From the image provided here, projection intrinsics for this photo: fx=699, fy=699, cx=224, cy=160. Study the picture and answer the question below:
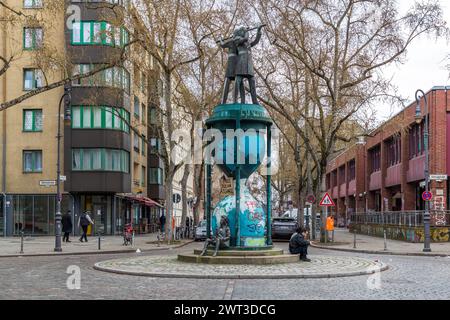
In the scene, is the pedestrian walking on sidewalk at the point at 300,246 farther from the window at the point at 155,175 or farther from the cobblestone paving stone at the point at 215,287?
the window at the point at 155,175

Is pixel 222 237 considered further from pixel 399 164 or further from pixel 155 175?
pixel 155 175

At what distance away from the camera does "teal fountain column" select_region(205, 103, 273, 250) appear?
21078 mm

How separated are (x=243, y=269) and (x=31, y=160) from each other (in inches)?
1321

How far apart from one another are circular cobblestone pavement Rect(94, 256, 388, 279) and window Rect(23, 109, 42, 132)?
96.7 ft

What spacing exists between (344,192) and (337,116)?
51043mm

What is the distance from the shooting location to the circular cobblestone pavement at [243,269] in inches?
680

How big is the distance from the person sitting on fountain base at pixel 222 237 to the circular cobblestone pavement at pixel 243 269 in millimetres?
986

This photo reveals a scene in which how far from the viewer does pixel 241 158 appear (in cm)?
2127

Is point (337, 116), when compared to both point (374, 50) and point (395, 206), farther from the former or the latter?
point (395, 206)

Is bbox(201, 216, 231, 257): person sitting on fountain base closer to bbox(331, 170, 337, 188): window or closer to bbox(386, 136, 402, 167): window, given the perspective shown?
bbox(386, 136, 402, 167): window

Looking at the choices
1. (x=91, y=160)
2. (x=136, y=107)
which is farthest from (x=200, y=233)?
(x=136, y=107)

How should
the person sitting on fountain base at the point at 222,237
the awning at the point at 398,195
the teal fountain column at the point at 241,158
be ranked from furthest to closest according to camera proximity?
the awning at the point at 398,195
the teal fountain column at the point at 241,158
the person sitting on fountain base at the point at 222,237

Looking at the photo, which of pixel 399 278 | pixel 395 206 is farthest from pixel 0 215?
pixel 399 278

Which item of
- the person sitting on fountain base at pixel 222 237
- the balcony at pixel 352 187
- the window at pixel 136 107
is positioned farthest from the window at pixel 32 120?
the balcony at pixel 352 187
